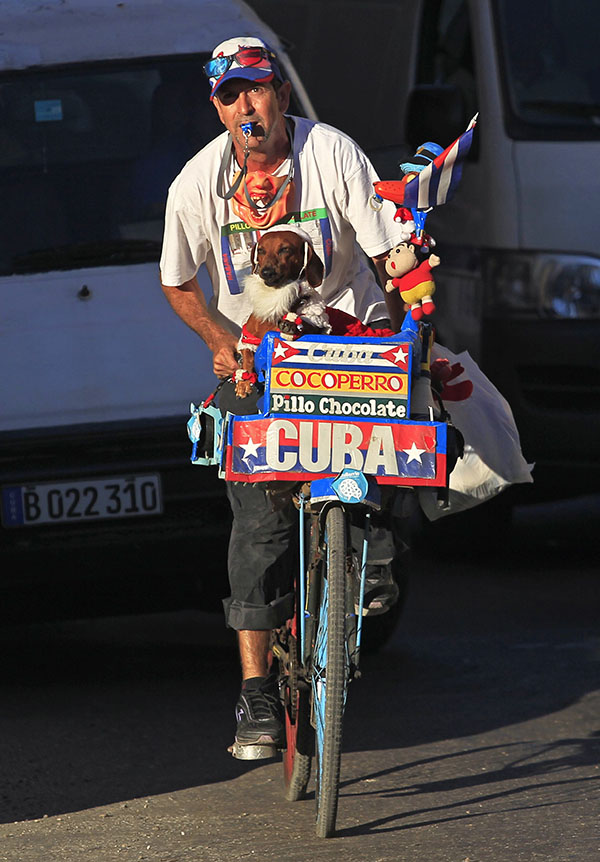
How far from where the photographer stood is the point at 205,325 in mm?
4941

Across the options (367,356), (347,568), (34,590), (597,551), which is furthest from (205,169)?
(597,551)

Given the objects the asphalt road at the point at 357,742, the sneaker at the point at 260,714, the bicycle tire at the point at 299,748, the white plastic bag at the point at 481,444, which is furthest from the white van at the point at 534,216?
the sneaker at the point at 260,714

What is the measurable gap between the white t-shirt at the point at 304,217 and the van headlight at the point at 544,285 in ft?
10.5

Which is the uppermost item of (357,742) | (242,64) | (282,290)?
(242,64)

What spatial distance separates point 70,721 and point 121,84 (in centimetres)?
245

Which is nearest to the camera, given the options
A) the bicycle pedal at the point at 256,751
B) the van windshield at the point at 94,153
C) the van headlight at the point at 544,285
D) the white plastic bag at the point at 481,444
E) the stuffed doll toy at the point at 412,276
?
the stuffed doll toy at the point at 412,276

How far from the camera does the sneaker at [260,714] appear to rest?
4.86 metres

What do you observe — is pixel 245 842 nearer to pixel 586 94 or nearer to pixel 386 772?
pixel 386 772

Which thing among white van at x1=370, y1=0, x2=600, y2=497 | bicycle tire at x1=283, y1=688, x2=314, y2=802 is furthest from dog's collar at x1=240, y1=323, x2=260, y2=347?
white van at x1=370, y1=0, x2=600, y2=497

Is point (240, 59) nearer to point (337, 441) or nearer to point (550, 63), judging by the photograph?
point (337, 441)

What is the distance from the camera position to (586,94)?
838cm

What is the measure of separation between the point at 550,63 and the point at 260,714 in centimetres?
452

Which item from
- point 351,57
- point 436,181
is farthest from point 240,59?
point 351,57

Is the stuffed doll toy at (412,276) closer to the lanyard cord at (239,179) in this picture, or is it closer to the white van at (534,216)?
the lanyard cord at (239,179)
